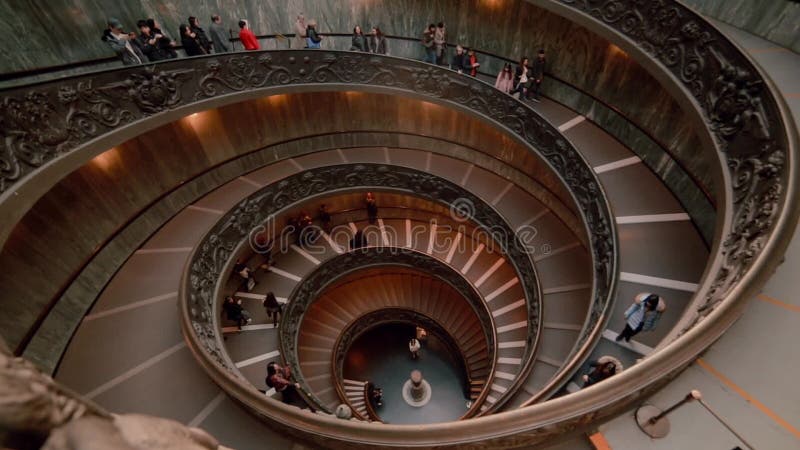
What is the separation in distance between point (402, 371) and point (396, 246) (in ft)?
18.3

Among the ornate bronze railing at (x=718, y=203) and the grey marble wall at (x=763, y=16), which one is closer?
the ornate bronze railing at (x=718, y=203)

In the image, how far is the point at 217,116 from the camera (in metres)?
11.1

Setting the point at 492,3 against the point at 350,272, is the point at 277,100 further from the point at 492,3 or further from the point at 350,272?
the point at 492,3

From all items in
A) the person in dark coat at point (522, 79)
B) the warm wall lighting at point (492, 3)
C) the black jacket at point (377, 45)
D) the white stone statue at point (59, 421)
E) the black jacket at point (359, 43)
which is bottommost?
the white stone statue at point (59, 421)

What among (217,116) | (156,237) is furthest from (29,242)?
(217,116)

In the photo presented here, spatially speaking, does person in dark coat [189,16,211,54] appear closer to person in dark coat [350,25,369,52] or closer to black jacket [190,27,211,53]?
black jacket [190,27,211,53]

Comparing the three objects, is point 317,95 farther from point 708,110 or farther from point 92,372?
point 708,110

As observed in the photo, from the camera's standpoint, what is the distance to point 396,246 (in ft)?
45.8

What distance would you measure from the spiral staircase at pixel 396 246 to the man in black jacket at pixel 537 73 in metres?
0.48

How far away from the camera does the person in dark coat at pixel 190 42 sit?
8.89 metres

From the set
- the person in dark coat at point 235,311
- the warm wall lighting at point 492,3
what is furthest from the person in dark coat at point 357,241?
the warm wall lighting at point 492,3

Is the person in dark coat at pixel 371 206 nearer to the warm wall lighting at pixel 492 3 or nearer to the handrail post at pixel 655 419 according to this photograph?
the warm wall lighting at pixel 492 3

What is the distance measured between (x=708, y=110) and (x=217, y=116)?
38.2 feet

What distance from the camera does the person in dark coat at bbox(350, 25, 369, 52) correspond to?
429 inches
